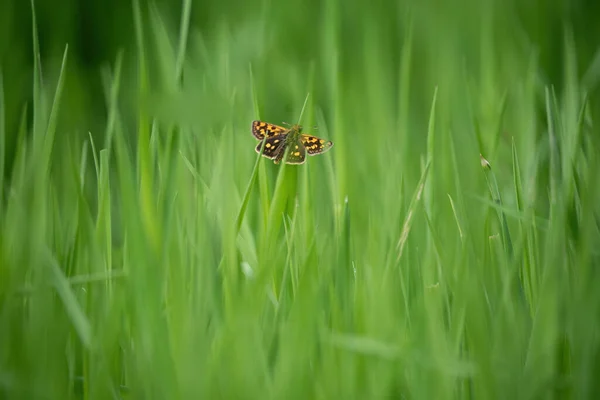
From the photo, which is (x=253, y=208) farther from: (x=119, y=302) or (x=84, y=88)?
(x=84, y=88)

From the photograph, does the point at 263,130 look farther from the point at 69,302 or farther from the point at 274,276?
the point at 69,302

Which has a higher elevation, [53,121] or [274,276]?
[53,121]

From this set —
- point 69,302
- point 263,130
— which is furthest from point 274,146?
point 69,302

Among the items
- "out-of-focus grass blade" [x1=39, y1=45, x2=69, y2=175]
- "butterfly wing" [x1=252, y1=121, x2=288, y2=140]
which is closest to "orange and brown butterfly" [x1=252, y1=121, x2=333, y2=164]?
"butterfly wing" [x1=252, y1=121, x2=288, y2=140]

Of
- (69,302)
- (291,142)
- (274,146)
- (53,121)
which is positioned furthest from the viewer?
(274,146)

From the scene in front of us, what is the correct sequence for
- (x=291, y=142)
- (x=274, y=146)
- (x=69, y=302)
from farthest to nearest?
1. (x=274, y=146)
2. (x=291, y=142)
3. (x=69, y=302)

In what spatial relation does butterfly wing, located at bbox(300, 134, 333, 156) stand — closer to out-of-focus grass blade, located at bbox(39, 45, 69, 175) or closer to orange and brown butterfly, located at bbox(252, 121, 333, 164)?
orange and brown butterfly, located at bbox(252, 121, 333, 164)

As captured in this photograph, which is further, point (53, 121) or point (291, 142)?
point (291, 142)
